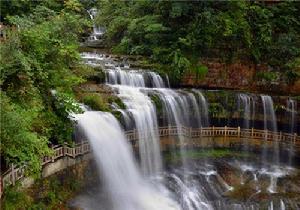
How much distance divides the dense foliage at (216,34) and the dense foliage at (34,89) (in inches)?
372

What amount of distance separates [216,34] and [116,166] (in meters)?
15.2

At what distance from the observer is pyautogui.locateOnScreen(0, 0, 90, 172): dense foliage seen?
15672mm

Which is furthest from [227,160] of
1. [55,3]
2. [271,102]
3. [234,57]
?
[55,3]

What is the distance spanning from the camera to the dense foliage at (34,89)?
15672mm

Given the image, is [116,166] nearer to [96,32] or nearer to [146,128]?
[146,128]

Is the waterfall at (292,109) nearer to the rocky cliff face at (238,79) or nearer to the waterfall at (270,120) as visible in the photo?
the waterfall at (270,120)

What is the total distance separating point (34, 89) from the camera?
19359mm

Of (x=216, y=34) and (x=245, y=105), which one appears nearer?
(x=245, y=105)

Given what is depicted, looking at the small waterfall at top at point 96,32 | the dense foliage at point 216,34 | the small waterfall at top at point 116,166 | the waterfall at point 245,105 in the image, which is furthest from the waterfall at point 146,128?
the small waterfall at top at point 96,32

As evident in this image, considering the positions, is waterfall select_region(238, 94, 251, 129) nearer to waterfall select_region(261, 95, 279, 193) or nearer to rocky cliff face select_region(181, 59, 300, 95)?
waterfall select_region(261, 95, 279, 193)

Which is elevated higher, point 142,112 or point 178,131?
point 142,112

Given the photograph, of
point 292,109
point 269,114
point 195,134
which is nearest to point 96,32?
point 195,134

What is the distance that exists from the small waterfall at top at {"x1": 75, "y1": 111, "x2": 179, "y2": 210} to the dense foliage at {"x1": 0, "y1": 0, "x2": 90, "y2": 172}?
5.36 feet

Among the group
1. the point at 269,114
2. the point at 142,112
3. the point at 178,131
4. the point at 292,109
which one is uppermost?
the point at 142,112
